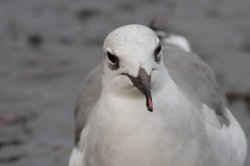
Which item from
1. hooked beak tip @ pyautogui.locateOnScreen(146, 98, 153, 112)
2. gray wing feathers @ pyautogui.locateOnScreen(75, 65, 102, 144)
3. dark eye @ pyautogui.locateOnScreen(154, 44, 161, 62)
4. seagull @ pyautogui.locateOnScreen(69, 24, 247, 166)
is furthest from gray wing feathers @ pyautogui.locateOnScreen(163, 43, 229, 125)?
hooked beak tip @ pyautogui.locateOnScreen(146, 98, 153, 112)

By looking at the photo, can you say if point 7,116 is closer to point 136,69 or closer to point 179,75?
point 179,75

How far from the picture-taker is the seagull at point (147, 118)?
15.9 ft

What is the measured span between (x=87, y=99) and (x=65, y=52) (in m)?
3.12

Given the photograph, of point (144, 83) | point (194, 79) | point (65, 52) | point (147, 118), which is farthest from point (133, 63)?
point (65, 52)

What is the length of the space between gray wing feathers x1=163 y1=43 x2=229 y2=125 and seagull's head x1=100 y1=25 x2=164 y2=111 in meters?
0.74

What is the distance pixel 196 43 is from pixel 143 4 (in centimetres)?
120

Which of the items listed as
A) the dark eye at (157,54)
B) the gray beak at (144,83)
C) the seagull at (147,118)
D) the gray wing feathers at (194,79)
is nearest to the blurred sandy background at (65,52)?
the gray wing feathers at (194,79)

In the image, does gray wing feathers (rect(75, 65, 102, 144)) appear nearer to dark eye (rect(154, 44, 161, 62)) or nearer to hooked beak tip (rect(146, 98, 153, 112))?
dark eye (rect(154, 44, 161, 62))

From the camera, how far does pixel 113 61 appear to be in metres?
4.94

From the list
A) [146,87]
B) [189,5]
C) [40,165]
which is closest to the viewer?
[146,87]

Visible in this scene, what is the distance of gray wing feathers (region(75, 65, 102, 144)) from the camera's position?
6043 mm

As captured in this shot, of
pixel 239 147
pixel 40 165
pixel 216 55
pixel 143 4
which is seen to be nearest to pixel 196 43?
pixel 216 55

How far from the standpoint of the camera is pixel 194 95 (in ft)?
19.0

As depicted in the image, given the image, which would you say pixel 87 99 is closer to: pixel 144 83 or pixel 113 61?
pixel 113 61
